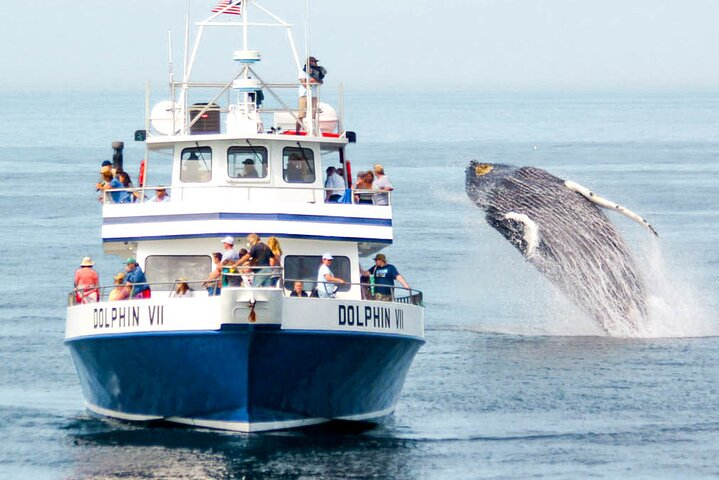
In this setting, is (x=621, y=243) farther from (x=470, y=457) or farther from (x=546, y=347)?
(x=470, y=457)

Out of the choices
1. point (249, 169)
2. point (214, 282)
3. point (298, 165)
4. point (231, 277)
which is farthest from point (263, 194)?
point (214, 282)

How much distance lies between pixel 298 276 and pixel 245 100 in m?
3.30

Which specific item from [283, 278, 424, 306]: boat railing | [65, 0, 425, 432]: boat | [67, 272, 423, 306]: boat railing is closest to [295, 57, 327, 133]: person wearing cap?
[65, 0, 425, 432]: boat

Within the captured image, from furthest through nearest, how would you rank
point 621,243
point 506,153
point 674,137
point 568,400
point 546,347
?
point 674,137, point 506,153, point 621,243, point 546,347, point 568,400

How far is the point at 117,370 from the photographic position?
76.0 ft

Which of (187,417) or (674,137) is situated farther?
(674,137)

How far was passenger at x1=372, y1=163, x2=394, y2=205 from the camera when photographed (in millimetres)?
24750

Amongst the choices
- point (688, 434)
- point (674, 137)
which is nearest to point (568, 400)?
point (688, 434)

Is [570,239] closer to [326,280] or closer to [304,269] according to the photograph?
[304,269]

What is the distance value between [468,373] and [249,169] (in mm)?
7024

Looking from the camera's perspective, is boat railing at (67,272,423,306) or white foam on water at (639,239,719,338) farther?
white foam on water at (639,239,719,338)

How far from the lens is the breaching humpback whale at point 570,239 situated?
34.9m

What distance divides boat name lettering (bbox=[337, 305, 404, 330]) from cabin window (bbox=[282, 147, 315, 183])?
10.3 ft

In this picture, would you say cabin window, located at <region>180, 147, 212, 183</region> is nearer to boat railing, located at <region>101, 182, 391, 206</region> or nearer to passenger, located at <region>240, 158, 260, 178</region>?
boat railing, located at <region>101, 182, 391, 206</region>
